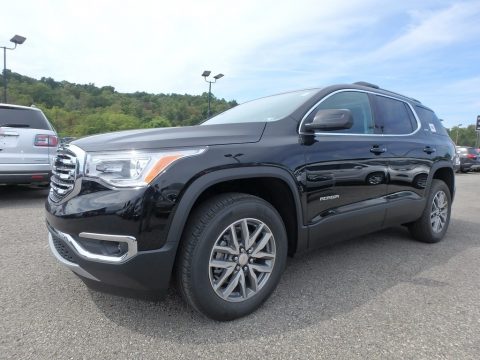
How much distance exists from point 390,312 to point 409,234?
91.9 inches

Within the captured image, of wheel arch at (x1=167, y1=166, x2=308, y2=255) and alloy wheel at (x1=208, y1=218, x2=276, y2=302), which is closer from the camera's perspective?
wheel arch at (x1=167, y1=166, x2=308, y2=255)

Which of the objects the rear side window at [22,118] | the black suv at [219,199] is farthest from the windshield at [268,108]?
the rear side window at [22,118]

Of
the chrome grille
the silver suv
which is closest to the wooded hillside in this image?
the silver suv

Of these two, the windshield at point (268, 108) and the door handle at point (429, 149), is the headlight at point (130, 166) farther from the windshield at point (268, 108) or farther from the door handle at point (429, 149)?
the door handle at point (429, 149)

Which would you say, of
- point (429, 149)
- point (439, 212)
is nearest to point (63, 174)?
point (429, 149)

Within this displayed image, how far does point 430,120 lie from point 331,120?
98.8 inches

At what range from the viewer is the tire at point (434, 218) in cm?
407

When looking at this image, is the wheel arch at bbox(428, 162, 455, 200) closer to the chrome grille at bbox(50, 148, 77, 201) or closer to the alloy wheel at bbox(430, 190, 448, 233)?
the alloy wheel at bbox(430, 190, 448, 233)

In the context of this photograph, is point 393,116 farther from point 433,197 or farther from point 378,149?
point 433,197

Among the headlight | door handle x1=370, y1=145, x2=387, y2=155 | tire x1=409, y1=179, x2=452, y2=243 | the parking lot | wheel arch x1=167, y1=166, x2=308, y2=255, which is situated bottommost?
the parking lot

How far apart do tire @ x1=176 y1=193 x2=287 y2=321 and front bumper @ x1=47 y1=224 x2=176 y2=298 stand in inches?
4.7

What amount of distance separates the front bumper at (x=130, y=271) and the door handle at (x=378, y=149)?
2.08 metres

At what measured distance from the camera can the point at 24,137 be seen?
5586 mm

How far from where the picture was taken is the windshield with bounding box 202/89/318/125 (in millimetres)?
2941
